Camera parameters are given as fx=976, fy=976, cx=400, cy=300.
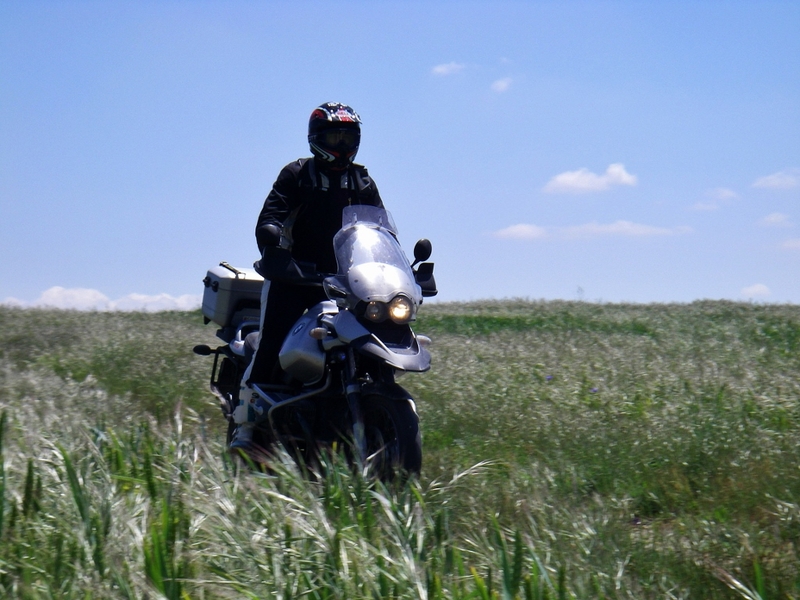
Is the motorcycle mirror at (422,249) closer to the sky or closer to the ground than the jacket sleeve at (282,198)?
closer to the ground

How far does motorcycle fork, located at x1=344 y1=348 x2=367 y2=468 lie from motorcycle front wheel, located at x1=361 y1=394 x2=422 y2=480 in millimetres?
68

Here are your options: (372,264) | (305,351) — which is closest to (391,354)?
(372,264)

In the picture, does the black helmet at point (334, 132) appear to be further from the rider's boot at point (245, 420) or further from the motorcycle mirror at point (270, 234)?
the rider's boot at point (245, 420)

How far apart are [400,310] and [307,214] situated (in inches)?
50.9

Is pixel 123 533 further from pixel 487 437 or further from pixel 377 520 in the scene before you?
pixel 487 437

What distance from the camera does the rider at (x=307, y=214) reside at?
A: 555 cm

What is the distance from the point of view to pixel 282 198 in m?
5.67

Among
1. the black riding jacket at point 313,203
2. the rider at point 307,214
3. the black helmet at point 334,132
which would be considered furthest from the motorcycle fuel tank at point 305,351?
the black helmet at point 334,132

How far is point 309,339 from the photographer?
17.0 ft

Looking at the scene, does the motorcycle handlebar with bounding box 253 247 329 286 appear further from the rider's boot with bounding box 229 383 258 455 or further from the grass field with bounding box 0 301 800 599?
the grass field with bounding box 0 301 800 599

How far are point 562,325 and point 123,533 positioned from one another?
14.7 metres

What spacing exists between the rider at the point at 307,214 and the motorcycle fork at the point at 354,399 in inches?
33.3

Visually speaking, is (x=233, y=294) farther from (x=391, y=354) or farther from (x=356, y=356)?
(x=391, y=354)

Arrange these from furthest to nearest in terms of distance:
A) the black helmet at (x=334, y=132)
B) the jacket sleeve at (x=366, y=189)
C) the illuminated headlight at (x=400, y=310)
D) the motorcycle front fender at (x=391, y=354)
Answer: the jacket sleeve at (x=366, y=189) < the black helmet at (x=334, y=132) < the illuminated headlight at (x=400, y=310) < the motorcycle front fender at (x=391, y=354)
